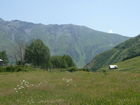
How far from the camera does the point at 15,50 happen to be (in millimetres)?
116562

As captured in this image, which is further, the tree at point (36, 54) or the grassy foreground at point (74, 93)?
the tree at point (36, 54)

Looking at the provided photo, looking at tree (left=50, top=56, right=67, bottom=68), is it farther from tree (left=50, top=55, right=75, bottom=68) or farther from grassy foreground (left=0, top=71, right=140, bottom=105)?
grassy foreground (left=0, top=71, right=140, bottom=105)

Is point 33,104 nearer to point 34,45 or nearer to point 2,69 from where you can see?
point 2,69

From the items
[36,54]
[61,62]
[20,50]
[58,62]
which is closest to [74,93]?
[20,50]

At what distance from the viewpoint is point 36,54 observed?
119 m

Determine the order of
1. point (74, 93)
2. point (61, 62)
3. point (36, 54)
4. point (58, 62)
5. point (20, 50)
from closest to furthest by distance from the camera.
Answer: point (74, 93)
point (20, 50)
point (36, 54)
point (61, 62)
point (58, 62)

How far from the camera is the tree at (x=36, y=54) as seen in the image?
390 feet

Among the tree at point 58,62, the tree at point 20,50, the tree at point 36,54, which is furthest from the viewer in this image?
the tree at point 58,62

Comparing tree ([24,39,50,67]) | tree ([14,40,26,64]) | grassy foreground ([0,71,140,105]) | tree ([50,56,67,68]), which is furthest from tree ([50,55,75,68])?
grassy foreground ([0,71,140,105])

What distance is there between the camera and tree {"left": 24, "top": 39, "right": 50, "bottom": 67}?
4680 inches

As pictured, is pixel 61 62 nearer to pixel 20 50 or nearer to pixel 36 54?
pixel 36 54

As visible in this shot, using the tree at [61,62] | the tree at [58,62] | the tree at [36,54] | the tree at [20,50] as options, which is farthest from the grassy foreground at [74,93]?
the tree at [61,62]

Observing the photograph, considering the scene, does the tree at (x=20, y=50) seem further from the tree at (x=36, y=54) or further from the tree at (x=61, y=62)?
the tree at (x=61, y=62)

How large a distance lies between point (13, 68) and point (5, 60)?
71.5 m
